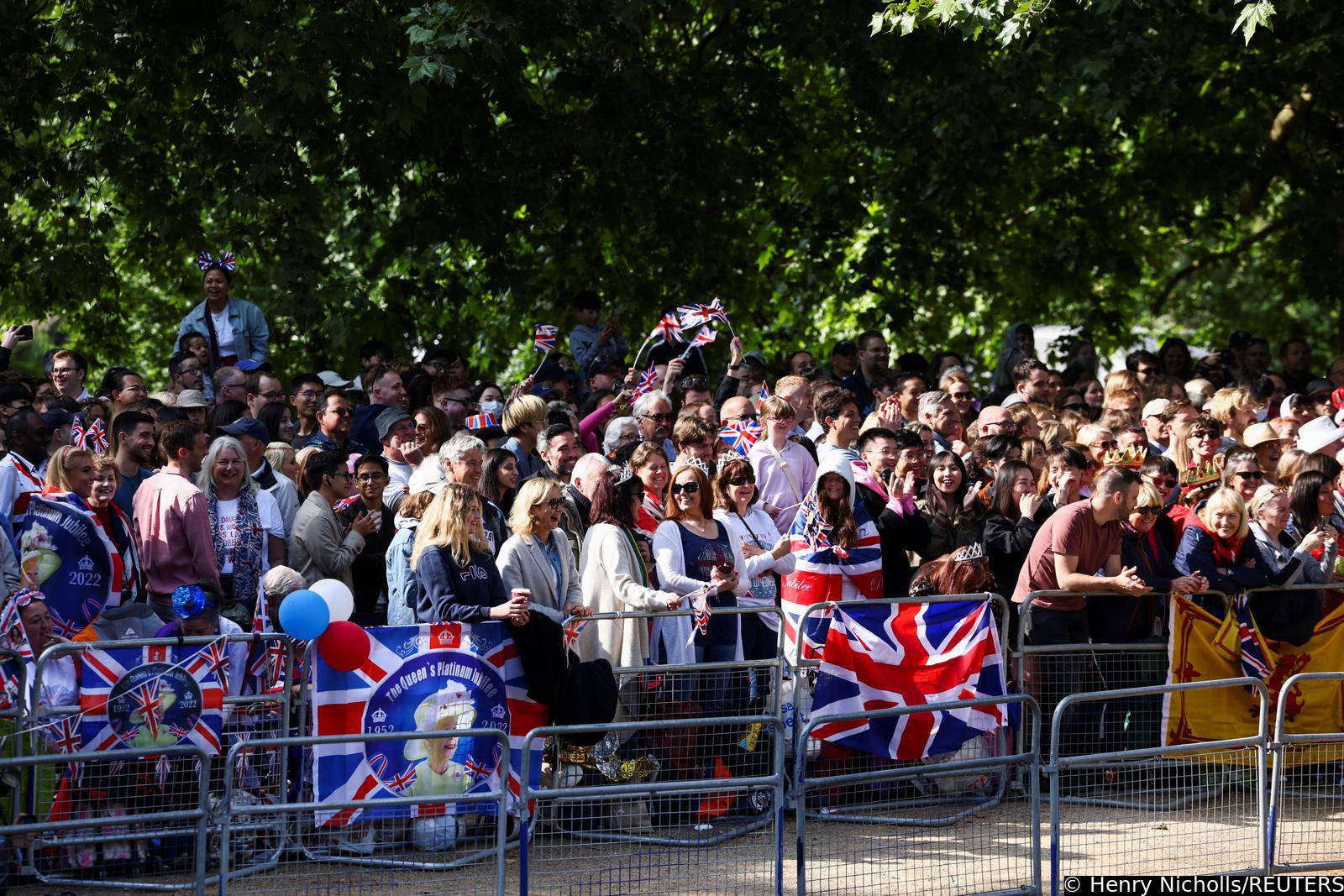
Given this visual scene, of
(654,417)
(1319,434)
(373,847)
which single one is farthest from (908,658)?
(1319,434)

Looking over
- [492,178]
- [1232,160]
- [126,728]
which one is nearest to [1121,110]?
[1232,160]

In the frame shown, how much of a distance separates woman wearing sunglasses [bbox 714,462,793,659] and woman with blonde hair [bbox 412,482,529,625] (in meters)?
1.46

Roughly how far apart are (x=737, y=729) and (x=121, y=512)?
10.6 feet

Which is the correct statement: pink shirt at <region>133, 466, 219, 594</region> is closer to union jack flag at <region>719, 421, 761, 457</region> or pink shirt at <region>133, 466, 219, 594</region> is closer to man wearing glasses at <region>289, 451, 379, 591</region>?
man wearing glasses at <region>289, 451, 379, 591</region>

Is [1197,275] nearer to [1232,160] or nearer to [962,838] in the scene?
[1232,160]

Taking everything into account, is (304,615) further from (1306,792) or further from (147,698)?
(1306,792)

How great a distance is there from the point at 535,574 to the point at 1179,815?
3.41 metres

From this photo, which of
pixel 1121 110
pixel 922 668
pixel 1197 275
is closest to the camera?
pixel 922 668

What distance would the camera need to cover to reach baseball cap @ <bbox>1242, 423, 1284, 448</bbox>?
11.8 metres

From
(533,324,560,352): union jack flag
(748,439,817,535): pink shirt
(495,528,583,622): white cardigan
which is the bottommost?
(495,528,583,622): white cardigan

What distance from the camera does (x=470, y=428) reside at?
11398mm

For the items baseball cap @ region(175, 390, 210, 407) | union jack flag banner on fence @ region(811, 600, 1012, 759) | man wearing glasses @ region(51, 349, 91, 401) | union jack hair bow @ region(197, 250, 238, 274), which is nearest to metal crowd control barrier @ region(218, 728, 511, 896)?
union jack flag banner on fence @ region(811, 600, 1012, 759)

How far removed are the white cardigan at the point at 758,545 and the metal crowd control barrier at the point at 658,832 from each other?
139cm

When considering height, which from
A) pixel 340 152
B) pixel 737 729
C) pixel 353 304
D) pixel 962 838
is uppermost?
pixel 340 152
